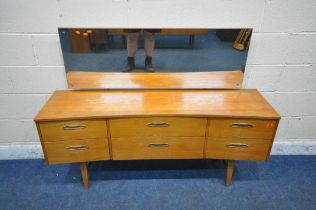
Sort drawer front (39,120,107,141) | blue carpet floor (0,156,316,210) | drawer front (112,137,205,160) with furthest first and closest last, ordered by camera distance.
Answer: blue carpet floor (0,156,316,210) → drawer front (112,137,205,160) → drawer front (39,120,107,141)

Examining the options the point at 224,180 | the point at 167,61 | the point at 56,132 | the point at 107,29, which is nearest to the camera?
the point at 56,132

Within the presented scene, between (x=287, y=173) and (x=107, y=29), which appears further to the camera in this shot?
(x=287, y=173)

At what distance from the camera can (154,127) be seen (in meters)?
1.44

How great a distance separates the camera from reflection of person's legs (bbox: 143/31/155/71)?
1.56 metres

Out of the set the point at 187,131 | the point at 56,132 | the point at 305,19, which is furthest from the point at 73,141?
the point at 305,19

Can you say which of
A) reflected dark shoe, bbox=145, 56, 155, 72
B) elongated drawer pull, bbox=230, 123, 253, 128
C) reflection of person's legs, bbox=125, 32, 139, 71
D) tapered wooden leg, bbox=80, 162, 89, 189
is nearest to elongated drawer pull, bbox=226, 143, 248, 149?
elongated drawer pull, bbox=230, 123, 253, 128

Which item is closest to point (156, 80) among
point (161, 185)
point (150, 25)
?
point (150, 25)

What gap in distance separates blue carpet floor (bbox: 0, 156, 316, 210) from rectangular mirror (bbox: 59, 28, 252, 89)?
70 centimetres

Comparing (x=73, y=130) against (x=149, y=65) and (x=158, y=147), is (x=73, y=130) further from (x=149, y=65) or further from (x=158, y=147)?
(x=149, y=65)

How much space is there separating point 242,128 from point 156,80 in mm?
664

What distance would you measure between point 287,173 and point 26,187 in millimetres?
2013

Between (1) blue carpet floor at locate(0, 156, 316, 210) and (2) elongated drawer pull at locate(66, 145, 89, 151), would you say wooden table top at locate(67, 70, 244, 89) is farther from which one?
(1) blue carpet floor at locate(0, 156, 316, 210)

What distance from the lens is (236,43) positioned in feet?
5.27

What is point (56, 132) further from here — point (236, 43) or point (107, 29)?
point (236, 43)
